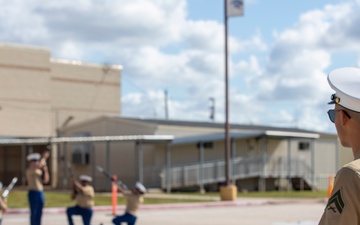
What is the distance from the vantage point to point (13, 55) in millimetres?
47656

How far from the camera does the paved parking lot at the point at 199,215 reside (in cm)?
2038

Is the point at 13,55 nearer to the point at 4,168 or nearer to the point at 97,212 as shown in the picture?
the point at 4,168

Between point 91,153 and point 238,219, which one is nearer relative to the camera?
point 238,219

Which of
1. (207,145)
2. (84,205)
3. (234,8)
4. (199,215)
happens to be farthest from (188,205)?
(207,145)

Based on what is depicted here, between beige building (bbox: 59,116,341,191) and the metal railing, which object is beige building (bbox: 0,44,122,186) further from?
the metal railing

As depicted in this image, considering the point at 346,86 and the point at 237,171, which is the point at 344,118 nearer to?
the point at 346,86

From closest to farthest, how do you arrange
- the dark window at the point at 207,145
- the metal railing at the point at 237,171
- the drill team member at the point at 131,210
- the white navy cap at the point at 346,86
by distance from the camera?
the white navy cap at the point at 346,86 → the drill team member at the point at 131,210 → the metal railing at the point at 237,171 → the dark window at the point at 207,145

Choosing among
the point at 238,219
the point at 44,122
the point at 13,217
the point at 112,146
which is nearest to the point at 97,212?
the point at 13,217

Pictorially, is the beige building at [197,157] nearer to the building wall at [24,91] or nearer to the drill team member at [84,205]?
the building wall at [24,91]

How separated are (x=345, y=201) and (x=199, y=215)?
21032mm

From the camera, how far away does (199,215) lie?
922 inches

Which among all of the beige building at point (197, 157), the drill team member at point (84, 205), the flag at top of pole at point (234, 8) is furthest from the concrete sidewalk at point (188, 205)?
the drill team member at point (84, 205)

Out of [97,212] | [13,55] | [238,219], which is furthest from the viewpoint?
[13,55]

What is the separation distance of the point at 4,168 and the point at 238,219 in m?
31.0
